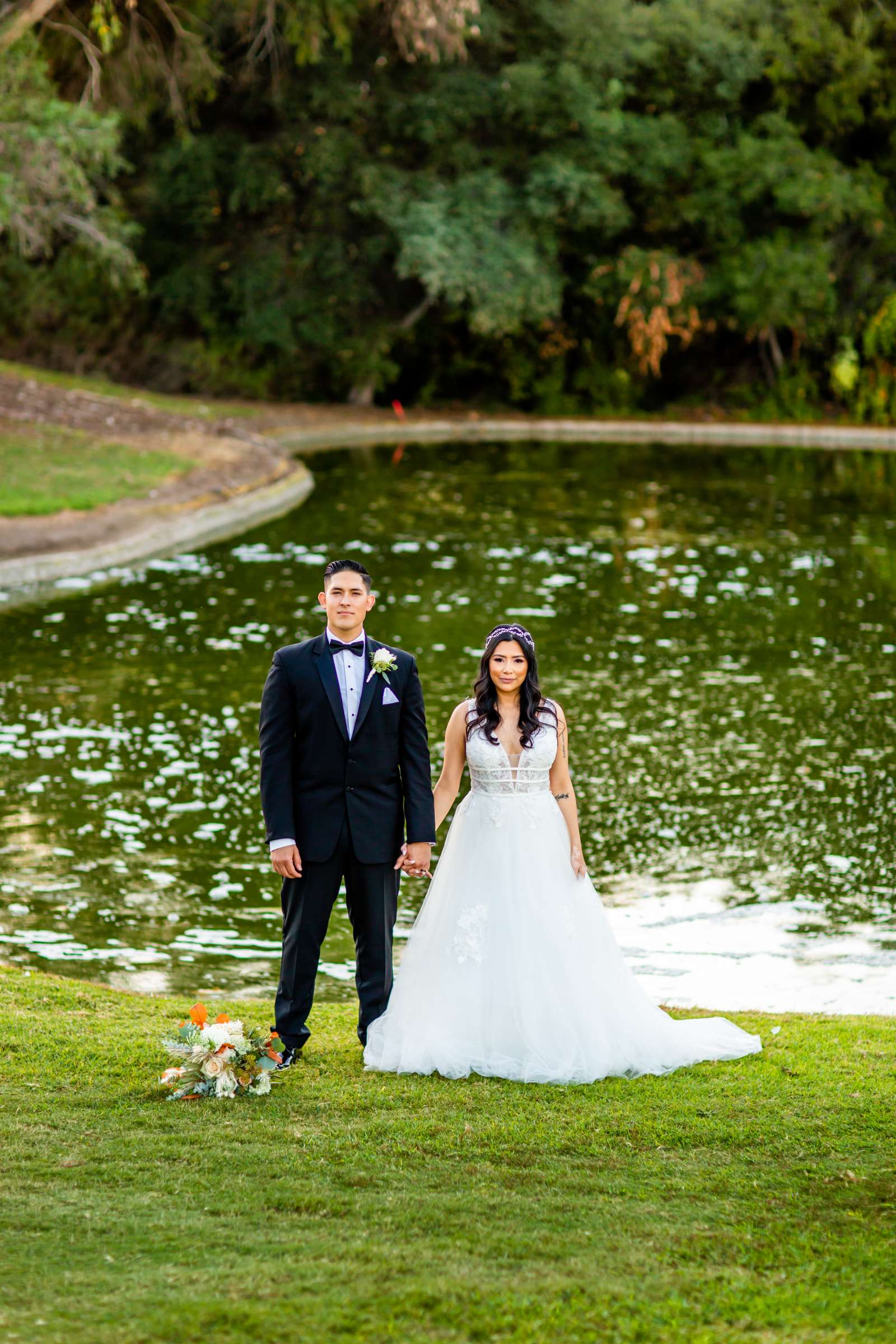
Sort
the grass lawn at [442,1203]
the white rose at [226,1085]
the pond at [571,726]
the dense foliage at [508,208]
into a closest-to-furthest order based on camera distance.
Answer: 1. the grass lawn at [442,1203]
2. the white rose at [226,1085]
3. the pond at [571,726]
4. the dense foliage at [508,208]

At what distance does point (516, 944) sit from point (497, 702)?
3.05 ft

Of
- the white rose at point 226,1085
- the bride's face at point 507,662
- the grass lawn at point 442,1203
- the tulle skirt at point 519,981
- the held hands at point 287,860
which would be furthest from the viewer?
the bride's face at point 507,662

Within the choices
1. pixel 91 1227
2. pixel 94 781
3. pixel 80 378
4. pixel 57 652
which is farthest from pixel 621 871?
pixel 80 378

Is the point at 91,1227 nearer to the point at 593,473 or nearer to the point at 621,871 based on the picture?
the point at 621,871

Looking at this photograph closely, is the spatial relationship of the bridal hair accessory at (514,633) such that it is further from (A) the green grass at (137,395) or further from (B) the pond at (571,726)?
(A) the green grass at (137,395)

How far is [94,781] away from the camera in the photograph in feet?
36.4

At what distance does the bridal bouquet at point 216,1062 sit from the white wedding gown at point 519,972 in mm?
496

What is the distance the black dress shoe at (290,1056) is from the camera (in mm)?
5734

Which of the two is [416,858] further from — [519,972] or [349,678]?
[349,678]

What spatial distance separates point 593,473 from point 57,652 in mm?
16277

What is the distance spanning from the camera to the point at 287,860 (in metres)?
5.61

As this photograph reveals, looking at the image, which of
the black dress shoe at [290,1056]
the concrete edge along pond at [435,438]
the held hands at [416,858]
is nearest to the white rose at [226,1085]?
the black dress shoe at [290,1056]

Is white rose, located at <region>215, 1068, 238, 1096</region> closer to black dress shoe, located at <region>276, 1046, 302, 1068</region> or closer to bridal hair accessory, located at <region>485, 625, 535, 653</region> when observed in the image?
black dress shoe, located at <region>276, 1046, 302, 1068</region>

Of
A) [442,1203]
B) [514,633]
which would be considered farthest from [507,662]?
[442,1203]
